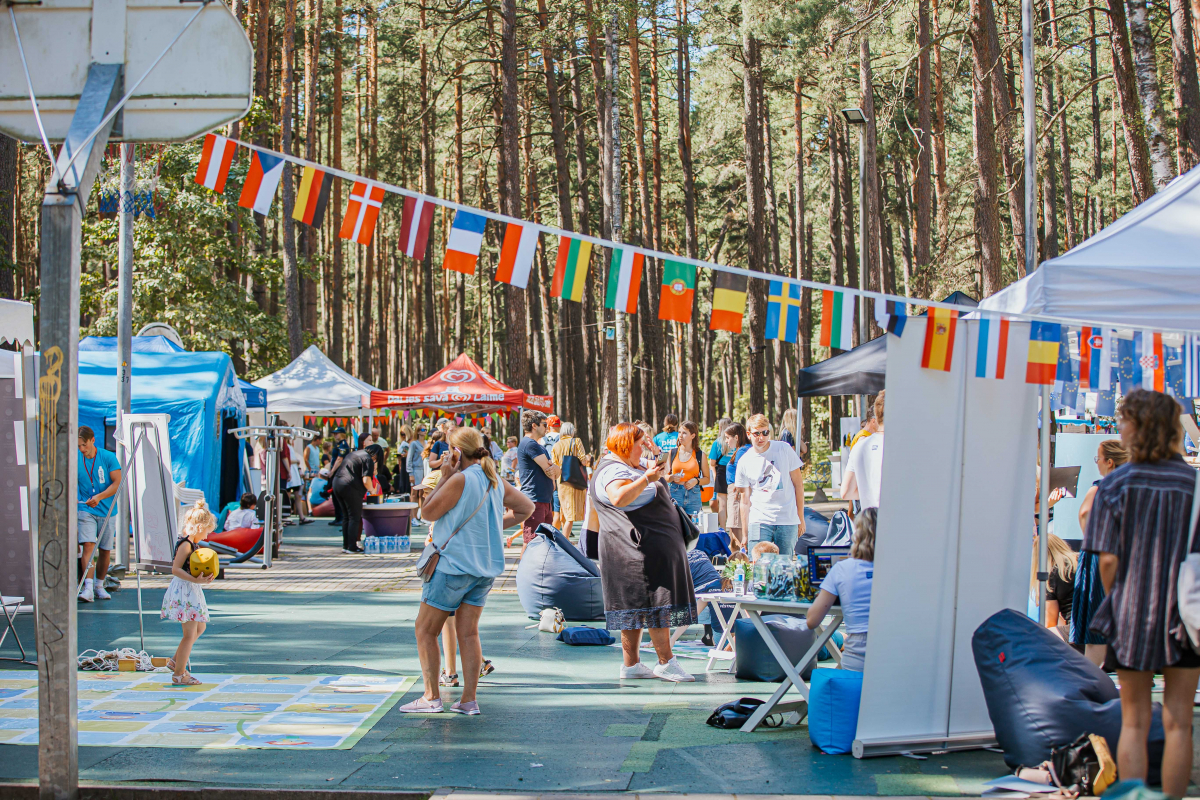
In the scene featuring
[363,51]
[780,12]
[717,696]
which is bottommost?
[717,696]

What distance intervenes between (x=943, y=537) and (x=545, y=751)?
7.43ft

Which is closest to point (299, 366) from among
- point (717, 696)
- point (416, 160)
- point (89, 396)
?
point (89, 396)

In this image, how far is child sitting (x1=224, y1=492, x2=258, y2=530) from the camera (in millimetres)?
14531

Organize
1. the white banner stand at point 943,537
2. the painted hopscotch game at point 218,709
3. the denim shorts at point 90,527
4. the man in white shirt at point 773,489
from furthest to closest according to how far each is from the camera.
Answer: the denim shorts at point 90,527, the man in white shirt at point 773,489, the painted hopscotch game at point 218,709, the white banner stand at point 943,537

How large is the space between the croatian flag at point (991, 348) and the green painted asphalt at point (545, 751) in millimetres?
1908

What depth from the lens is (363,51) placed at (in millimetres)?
36719

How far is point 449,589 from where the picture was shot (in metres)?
6.06

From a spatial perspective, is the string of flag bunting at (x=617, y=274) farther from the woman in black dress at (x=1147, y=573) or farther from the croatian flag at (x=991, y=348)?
the woman in black dress at (x=1147, y=573)

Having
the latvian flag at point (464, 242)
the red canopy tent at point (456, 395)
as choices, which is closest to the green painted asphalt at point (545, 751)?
the latvian flag at point (464, 242)

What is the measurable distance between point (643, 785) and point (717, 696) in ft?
6.67

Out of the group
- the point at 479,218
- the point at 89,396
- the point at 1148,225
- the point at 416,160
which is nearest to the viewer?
the point at 1148,225

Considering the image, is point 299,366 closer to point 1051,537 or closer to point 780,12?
point 780,12

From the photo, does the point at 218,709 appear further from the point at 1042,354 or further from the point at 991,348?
the point at 1042,354

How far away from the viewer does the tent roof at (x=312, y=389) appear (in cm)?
1973
